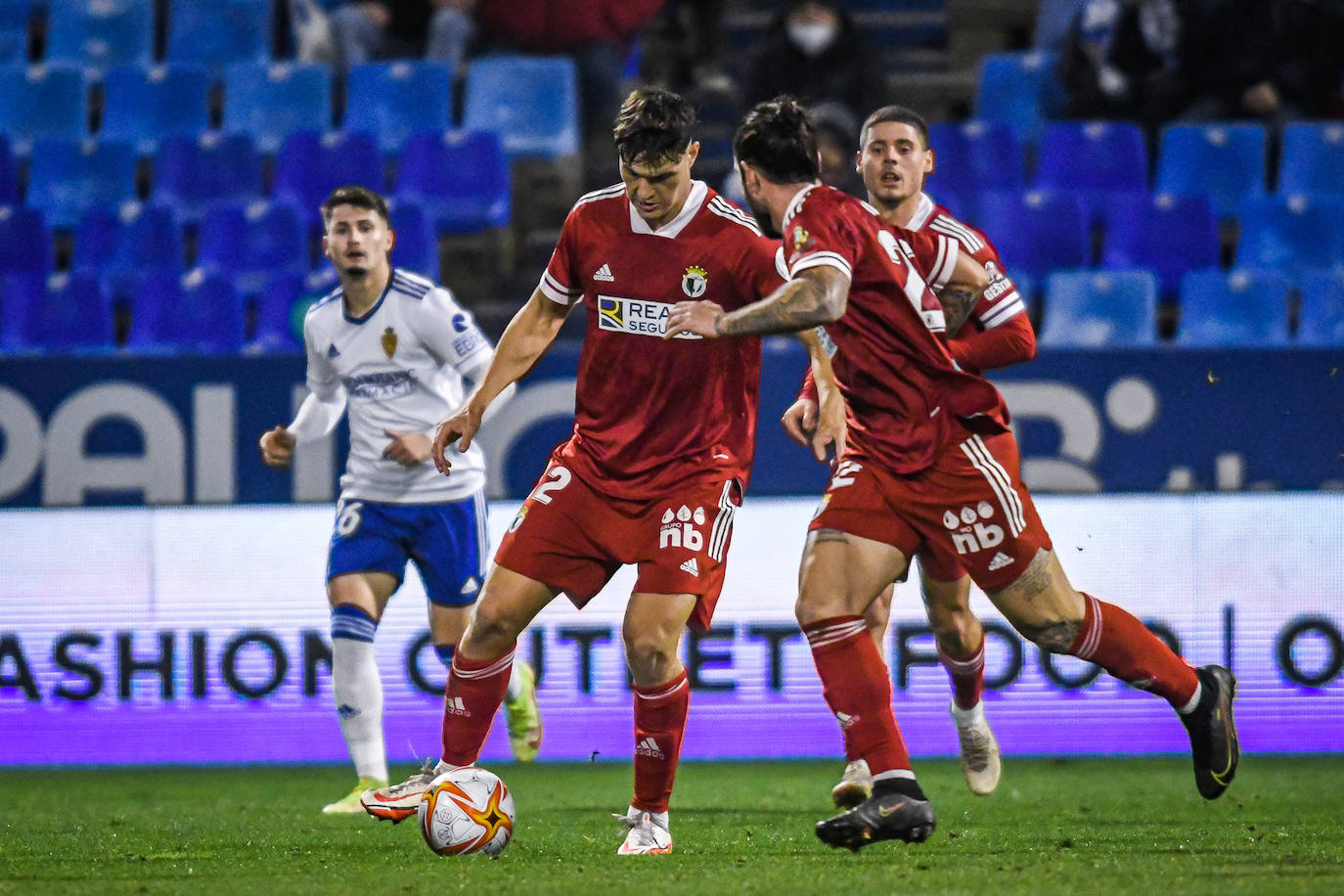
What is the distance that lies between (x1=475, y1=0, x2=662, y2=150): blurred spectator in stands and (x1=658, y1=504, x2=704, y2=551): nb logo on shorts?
654 centimetres

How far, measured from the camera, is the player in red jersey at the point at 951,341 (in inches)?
205

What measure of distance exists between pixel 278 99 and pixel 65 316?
254 centimetres

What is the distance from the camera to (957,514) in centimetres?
478

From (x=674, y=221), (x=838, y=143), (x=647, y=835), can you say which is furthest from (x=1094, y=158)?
(x=647, y=835)

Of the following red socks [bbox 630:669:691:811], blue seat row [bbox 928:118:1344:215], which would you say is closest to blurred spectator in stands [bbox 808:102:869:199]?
blue seat row [bbox 928:118:1344:215]

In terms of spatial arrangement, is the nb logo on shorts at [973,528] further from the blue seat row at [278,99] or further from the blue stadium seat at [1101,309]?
the blue seat row at [278,99]

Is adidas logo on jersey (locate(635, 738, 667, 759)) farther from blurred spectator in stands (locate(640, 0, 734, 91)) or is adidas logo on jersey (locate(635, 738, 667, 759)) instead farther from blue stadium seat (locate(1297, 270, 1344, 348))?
blurred spectator in stands (locate(640, 0, 734, 91))

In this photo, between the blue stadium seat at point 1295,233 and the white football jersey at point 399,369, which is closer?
the white football jersey at point 399,369

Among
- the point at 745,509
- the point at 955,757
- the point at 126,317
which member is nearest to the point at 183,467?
the point at 126,317

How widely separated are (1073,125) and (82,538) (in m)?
6.54

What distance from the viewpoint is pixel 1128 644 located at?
4.92 metres

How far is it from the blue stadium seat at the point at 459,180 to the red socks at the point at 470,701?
596 cm

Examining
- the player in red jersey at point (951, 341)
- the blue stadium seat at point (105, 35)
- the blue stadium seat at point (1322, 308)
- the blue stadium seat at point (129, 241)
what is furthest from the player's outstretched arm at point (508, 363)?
the blue stadium seat at point (105, 35)

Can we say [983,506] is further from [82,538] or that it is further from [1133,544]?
[82,538]
